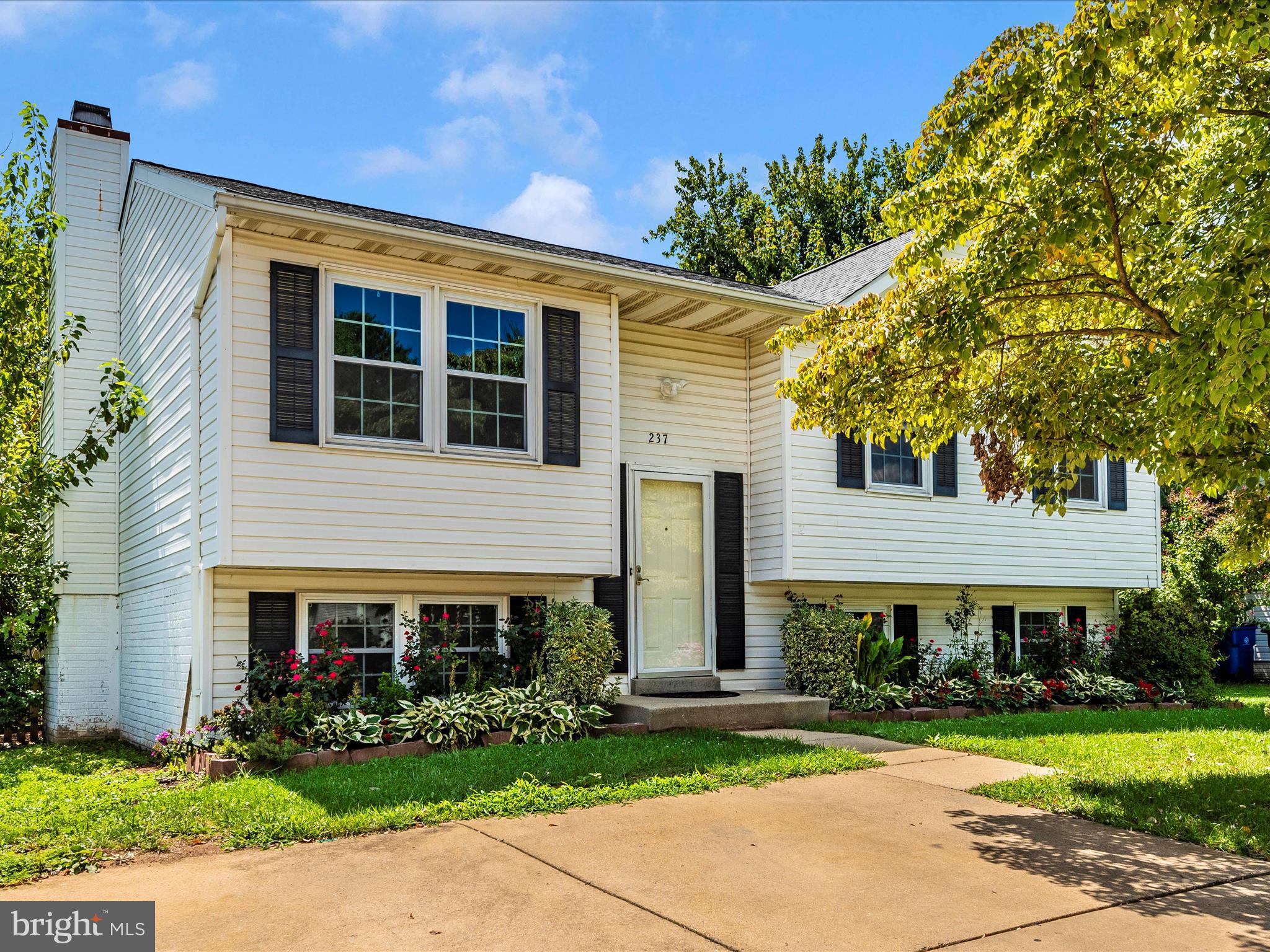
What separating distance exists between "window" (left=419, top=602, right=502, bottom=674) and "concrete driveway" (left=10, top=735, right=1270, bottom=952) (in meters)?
3.90

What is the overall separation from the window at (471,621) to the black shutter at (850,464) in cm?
444

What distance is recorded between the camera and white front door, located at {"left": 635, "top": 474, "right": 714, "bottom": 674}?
37.8 feet

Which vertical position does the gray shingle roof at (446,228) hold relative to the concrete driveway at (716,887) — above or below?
above

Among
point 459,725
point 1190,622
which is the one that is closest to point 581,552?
point 459,725

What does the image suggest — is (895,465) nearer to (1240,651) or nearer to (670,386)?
(670,386)

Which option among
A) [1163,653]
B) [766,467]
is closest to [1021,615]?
[1163,653]

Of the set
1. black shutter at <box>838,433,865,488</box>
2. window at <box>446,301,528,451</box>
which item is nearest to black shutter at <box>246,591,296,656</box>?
window at <box>446,301,528,451</box>

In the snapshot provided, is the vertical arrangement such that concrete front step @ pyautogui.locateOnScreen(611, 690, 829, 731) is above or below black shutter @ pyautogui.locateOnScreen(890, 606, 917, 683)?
below

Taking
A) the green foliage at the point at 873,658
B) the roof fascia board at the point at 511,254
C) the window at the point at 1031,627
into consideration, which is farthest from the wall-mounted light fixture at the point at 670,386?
the window at the point at 1031,627

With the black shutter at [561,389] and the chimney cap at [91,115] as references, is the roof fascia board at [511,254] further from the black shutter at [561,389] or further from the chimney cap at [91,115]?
the chimney cap at [91,115]

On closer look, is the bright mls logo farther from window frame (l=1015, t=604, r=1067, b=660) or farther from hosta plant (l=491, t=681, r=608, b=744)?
window frame (l=1015, t=604, r=1067, b=660)

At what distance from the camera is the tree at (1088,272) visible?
5.57 metres

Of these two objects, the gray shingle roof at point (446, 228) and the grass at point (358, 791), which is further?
the gray shingle roof at point (446, 228)

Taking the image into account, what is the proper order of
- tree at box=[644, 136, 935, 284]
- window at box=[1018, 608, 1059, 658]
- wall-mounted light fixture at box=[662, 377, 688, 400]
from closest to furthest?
wall-mounted light fixture at box=[662, 377, 688, 400] → window at box=[1018, 608, 1059, 658] → tree at box=[644, 136, 935, 284]
